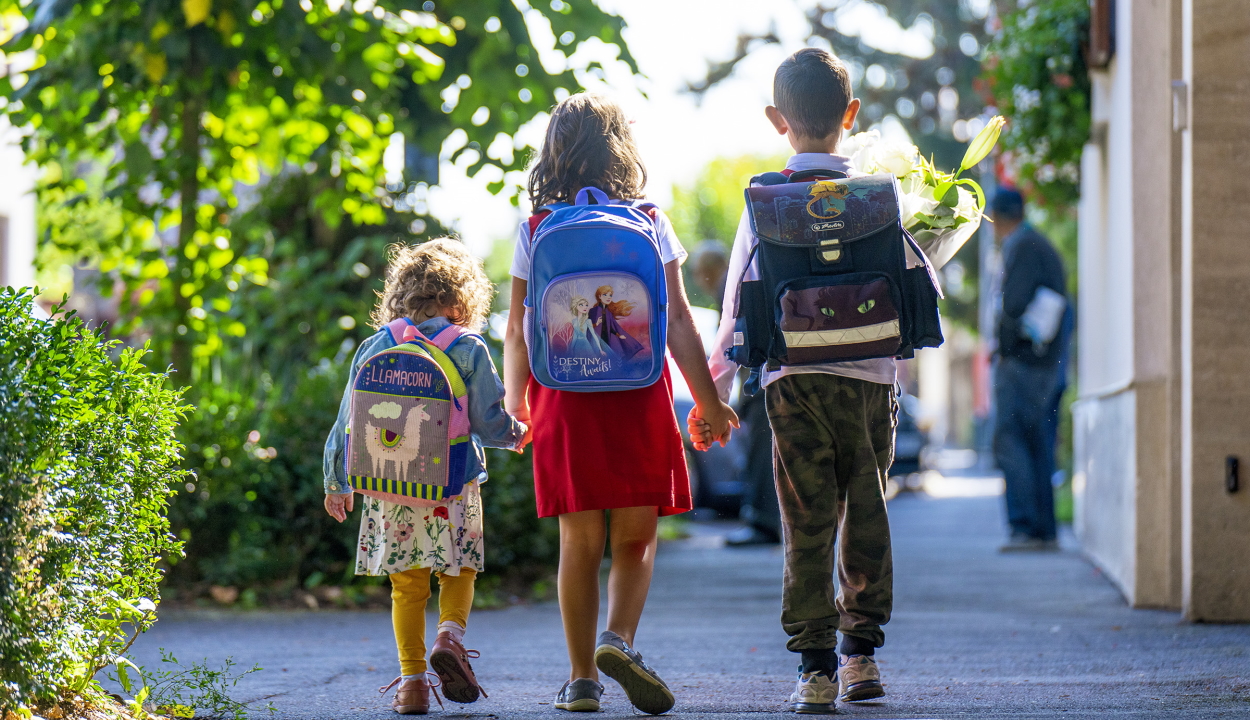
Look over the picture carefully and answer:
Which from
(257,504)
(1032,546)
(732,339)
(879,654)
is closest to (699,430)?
(732,339)

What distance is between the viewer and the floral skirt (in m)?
3.69

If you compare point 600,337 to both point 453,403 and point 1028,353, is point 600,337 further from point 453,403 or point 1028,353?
point 1028,353

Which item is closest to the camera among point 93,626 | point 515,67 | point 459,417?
point 93,626

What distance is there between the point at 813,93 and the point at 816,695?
159 cm

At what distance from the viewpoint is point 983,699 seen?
3.74 metres

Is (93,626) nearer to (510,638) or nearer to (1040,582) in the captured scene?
(510,638)

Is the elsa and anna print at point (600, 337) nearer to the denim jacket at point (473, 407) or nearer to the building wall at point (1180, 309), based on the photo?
the denim jacket at point (473, 407)

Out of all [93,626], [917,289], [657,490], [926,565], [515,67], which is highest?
[515,67]

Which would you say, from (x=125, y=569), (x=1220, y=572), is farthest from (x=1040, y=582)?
(x=125, y=569)

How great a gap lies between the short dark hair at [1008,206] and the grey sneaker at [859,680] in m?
5.08

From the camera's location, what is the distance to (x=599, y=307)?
3.43 meters

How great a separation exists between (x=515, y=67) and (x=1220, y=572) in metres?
3.79

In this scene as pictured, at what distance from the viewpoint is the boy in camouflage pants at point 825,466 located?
3.57 meters

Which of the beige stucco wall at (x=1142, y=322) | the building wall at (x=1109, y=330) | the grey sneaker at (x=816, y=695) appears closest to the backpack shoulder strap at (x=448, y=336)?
the grey sneaker at (x=816, y=695)
